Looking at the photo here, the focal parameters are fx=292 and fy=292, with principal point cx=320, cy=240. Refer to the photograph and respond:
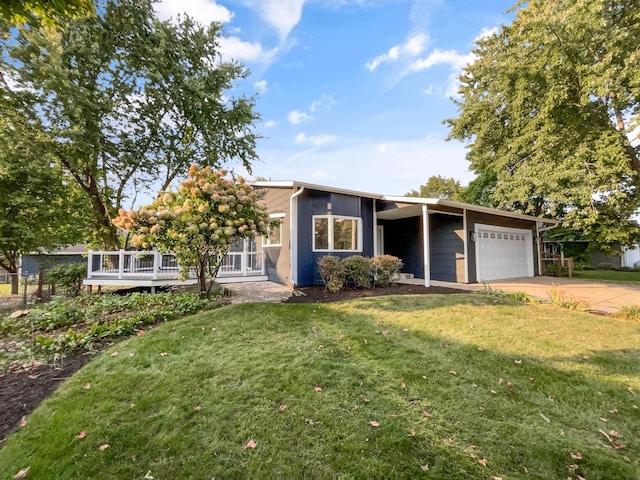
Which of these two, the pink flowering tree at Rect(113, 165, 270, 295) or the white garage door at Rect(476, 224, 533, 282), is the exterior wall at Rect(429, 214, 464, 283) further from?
the pink flowering tree at Rect(113, 165, 270, 295)

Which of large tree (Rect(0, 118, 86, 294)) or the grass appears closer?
the grass

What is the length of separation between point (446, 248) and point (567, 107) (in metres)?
7.08

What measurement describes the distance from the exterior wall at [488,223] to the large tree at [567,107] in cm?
122

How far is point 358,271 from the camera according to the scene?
30.3 feet

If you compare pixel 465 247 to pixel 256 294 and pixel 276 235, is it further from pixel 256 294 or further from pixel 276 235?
pixel 256 294

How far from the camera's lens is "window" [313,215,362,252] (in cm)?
1002

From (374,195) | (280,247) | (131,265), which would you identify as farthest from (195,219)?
(374,195)

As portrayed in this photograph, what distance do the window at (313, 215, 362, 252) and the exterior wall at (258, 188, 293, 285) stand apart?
1004 millimetres

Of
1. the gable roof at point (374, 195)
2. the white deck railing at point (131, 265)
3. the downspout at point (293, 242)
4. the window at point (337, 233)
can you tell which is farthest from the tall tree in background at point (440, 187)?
the white deck railing at point (131, 265)

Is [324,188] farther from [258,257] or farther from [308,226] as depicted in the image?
[258,257]

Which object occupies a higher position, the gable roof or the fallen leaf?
the gable roof

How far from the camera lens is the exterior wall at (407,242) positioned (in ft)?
41.1

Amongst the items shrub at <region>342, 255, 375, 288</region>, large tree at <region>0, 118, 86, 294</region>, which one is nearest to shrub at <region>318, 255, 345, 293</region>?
shrub at <region>342, 255, 375, 288</region>

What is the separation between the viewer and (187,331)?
486 centimetres
